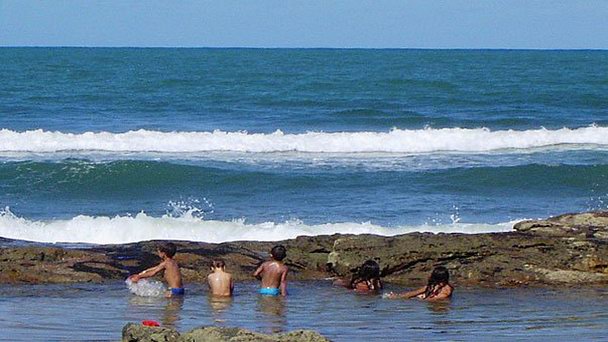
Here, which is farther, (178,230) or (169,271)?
(178,230)

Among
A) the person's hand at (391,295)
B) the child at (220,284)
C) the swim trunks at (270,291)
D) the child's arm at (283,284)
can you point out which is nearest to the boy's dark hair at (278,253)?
the child's arm at (283,284)

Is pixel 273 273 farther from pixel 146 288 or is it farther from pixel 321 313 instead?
pixel 321 313

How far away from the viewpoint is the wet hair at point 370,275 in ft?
38.7

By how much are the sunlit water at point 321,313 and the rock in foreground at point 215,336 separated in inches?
58.3

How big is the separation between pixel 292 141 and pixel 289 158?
7.86 ft

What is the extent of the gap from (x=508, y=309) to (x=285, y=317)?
225 centimetres

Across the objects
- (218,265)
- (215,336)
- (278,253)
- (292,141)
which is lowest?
(215,336)

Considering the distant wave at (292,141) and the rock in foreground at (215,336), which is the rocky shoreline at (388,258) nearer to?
the rock in foreground at (215,336)

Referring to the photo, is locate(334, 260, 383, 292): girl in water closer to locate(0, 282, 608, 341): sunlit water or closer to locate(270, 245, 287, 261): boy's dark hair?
locate(0, 282, 608, 341): sunlit water

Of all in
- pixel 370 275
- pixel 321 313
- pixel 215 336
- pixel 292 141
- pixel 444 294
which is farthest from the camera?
pixel 292 141

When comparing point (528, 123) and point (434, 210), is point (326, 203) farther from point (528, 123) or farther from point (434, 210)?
point (528, 123)

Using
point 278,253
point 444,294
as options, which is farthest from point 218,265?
point 444,294

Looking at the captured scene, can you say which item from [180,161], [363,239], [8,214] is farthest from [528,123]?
[363,239]

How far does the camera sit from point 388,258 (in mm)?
12375
